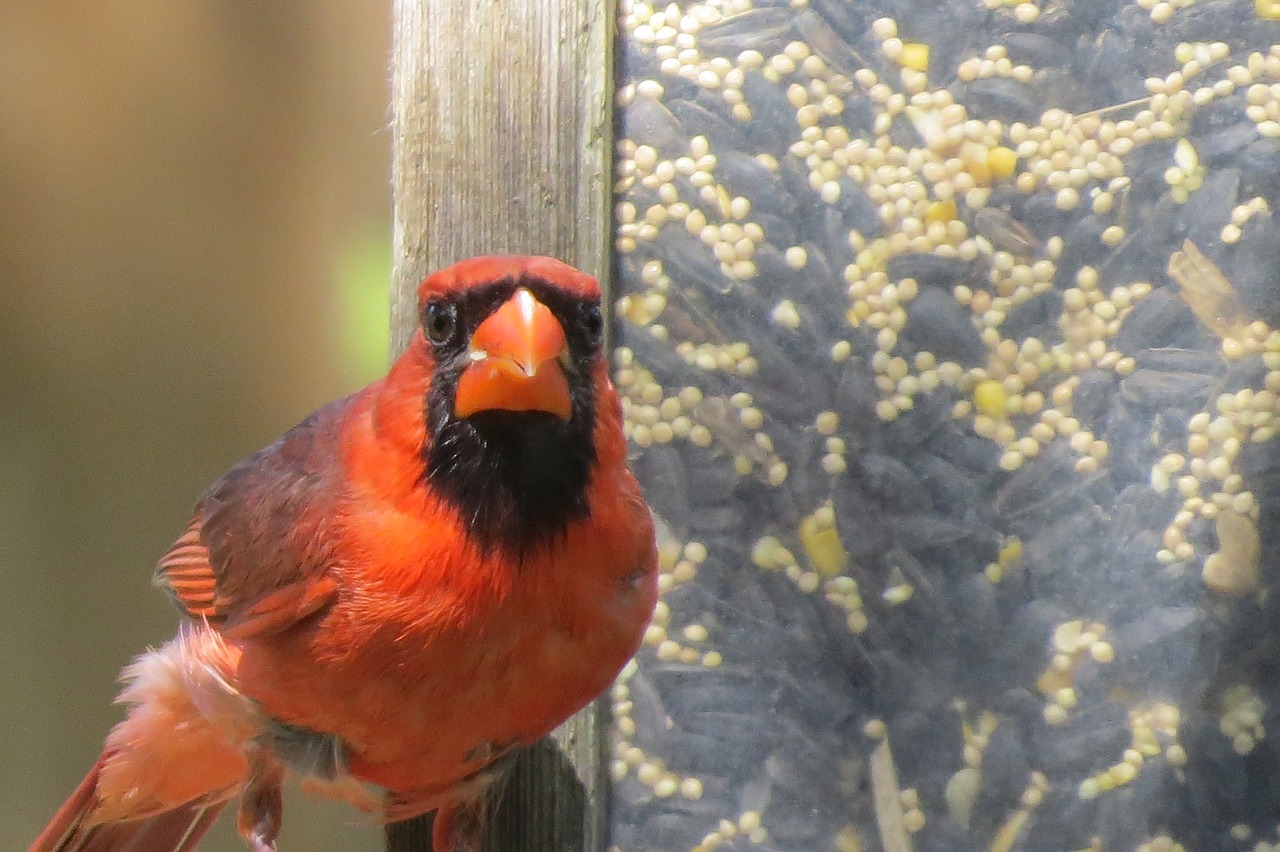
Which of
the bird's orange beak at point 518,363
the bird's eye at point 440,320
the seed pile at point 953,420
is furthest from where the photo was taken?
the seed pile at point 953,420

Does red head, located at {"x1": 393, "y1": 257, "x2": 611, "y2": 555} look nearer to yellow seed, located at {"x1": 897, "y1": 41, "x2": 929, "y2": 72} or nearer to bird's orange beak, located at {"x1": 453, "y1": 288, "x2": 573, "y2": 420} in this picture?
bird's orange beak, located at {"x1": 453, "y1": 288, "x2": 573, "y2": 420}

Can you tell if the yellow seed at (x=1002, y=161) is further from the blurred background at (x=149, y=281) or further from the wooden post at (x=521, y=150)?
the blurred background at (x=149, y=281)

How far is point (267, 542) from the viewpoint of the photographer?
1204 millimetres

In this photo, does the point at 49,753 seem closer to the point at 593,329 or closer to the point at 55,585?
the point at 55,585

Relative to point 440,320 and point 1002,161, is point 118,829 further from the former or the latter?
point 1002,161

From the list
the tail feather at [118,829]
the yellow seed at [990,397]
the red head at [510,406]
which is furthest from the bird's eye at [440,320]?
the tail feather at [118,829]

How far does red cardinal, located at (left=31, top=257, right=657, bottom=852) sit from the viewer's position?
3.34 feet

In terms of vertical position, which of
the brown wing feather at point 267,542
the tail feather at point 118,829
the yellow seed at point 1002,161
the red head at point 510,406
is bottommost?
the tail feather at point 118,829

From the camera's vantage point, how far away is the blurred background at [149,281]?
1.63m

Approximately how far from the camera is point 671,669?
4.63ft

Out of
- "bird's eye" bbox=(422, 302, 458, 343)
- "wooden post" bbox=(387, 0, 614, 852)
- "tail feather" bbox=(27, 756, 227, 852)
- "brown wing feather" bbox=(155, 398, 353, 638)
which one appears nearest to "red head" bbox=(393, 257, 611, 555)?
"bird's eye" bbox=(422, 302, 458, 343)

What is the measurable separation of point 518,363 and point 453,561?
Result: 221mm

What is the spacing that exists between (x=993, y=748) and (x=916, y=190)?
0.75 metres

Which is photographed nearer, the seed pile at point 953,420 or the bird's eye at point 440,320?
the bird's eye at point 440,320
